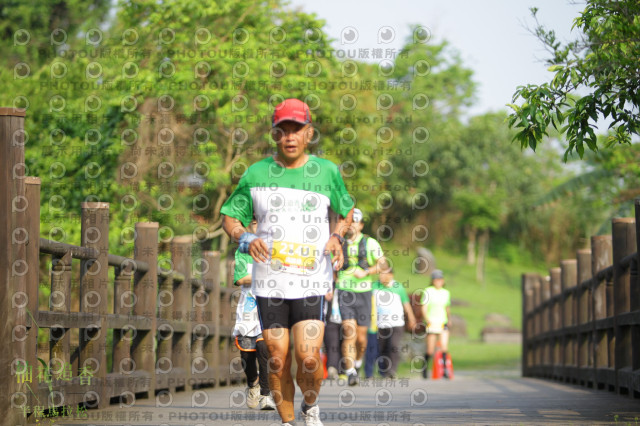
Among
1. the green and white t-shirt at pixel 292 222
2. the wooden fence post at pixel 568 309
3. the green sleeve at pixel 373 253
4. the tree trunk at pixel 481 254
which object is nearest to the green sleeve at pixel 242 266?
the green and white t-shirt at pixel 292 222

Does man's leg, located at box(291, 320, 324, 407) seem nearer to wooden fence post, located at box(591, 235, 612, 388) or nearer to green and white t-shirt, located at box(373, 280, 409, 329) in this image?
wooden fence post, located at box(591, 235, 612, 388)

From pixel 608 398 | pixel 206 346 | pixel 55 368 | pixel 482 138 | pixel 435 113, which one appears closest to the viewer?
pixel 55 368

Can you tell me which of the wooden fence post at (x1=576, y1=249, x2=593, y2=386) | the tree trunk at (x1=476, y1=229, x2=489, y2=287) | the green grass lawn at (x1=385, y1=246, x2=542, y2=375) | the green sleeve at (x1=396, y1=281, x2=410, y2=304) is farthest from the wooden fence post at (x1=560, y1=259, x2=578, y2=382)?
the tree trunk at (x1=476, y1=229, x2=489, y2=287)

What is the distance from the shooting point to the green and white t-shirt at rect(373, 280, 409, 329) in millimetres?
14852

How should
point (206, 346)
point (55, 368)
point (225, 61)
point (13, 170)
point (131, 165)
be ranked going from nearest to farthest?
point (13, 170) < point (55, 368) < point (206, 346) < point (131, 165) < point (225, 61)

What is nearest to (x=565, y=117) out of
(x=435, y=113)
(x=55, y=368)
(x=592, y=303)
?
(x=55, y=368)

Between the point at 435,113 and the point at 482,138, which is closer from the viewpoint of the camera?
the point at 482,138

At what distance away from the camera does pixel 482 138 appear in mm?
66625

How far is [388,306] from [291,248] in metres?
8.98

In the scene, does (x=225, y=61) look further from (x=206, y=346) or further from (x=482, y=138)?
(x=482, y=138)

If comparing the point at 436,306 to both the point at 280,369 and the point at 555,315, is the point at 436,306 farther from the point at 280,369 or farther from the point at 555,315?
the point at 280,369

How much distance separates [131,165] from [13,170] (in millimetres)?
16470

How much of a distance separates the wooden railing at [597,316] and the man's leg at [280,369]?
3.82m

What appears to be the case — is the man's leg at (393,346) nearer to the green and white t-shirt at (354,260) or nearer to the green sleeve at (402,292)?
the green sleeve at (402,292)
